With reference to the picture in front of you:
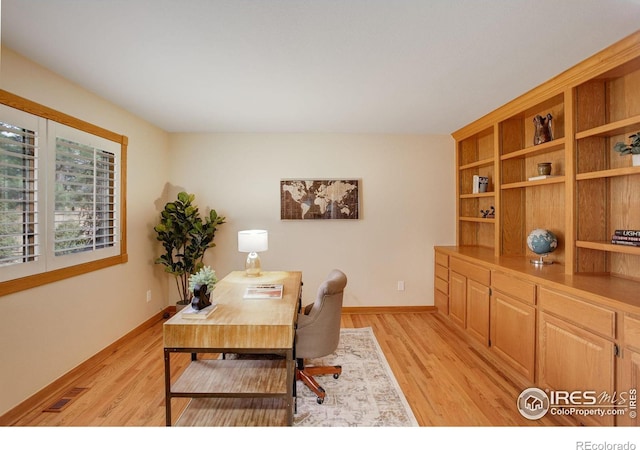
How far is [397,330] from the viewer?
3.58 meters

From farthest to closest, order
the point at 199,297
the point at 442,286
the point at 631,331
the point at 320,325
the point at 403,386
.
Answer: the point at 442,286
the point at 403,386
the point at 320,325
the point at 199,297
the point at 631,331

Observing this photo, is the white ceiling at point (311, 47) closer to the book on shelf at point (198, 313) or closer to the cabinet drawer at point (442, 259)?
the book on shelf at point (198, 313)

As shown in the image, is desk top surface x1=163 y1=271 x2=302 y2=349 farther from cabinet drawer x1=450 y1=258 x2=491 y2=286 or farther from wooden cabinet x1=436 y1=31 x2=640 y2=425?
cabinet drawer x1=450 y1=258 x2=491 y2=286

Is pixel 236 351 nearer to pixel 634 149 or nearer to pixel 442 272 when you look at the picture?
pixel 634 149

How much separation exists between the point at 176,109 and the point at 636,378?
4.07 metres

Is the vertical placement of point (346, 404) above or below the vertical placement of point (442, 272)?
below

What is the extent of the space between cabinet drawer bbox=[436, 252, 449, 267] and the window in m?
3.75

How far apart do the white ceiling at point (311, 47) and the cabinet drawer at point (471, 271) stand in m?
1.68

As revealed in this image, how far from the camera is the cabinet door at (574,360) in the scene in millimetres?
1739

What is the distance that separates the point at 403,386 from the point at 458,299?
1.51 meters

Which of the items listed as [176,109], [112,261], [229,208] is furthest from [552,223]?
[112,261]

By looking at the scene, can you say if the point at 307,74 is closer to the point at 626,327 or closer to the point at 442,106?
the point at 442,106

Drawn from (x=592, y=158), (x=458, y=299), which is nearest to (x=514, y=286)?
(x=458, y=299)

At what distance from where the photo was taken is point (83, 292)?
266 cm
